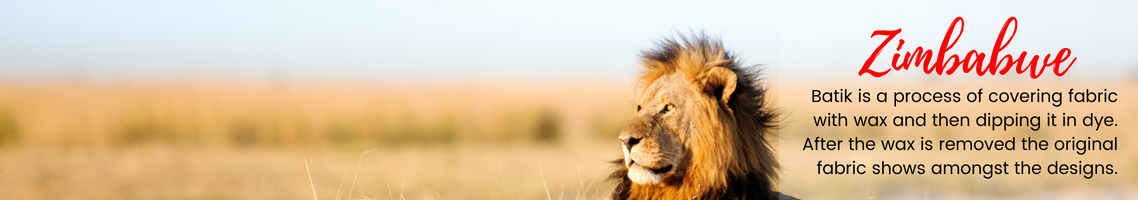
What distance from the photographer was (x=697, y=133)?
10.6 feet

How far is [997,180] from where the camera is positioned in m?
10.5

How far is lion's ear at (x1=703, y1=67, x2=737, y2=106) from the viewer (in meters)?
3.29

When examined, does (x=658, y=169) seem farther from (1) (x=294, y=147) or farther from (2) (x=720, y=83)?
(1) (x=294, y=147)

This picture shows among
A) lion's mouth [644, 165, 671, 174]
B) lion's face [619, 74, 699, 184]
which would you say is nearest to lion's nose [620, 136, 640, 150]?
lion's face [619, 74, 699, 184]

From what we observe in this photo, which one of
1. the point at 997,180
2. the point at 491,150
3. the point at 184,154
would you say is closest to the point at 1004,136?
the point at 997,180

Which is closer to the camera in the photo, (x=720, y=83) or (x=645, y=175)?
(x=645, y=175)

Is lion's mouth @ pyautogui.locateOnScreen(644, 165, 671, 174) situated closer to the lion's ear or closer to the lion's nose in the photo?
the lion's nose

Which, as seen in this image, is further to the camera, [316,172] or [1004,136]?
[1004,136]

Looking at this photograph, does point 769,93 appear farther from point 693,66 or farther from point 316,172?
point 316,172

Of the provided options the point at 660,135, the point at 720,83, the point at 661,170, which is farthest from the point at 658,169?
the point at 720,83

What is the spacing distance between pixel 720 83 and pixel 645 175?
538mm

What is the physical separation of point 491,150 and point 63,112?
7400 millimetres

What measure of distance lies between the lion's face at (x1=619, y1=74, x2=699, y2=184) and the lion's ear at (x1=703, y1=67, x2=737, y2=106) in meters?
0.07

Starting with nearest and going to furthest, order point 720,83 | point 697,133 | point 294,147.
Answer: point 697,133, point 720,83, point 294,147
